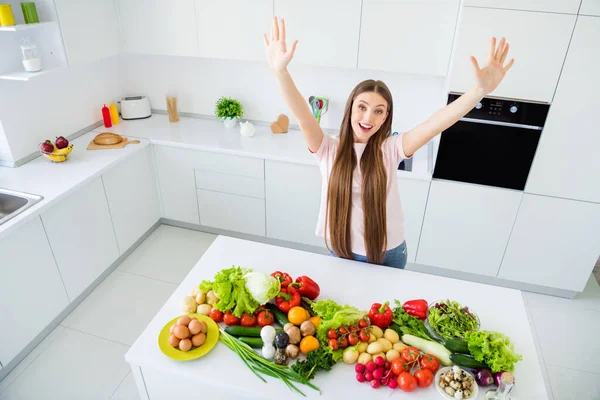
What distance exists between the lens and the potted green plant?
11.3ft

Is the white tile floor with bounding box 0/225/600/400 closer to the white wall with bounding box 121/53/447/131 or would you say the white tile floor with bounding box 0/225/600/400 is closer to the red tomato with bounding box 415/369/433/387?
the white wall with bounding box 121/53/447/131

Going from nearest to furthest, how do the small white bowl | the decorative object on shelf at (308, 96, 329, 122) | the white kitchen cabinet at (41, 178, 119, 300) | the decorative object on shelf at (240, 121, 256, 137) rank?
the small white bowl
the white kitchen cabinet at (41, 178, 119, 300)
the decorative object on shelf at (308, 96, 329, 122)
the decorative object on shelf at (240, 121, 256, 137)

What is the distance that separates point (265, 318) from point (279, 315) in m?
0.06

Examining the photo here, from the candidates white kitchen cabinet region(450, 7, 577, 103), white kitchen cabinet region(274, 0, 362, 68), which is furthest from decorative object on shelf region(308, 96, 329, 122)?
white kitchen cabinet region(450, 7, 577, 103)

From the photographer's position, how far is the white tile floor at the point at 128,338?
236 cm

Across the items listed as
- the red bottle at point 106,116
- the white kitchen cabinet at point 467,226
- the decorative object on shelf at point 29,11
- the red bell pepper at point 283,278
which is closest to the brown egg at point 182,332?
the red bell pepper at point 283,278

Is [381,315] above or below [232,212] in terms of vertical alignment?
above

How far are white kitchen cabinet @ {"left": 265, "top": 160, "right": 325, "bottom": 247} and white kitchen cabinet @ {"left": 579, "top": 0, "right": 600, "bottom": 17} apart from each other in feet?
5.60

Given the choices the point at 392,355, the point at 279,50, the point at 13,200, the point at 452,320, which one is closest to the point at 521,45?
the point at 279,50

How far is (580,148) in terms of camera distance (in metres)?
2.54

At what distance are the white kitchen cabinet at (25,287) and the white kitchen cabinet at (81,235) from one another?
83mm

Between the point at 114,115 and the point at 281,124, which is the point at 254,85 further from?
the point at 114,115

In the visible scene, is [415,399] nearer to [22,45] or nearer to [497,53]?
[497,53]

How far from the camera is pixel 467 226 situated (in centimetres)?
292
